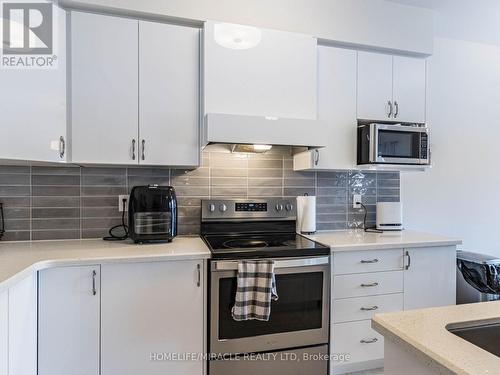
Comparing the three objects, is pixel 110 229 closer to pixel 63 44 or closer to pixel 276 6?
pixel 63 44

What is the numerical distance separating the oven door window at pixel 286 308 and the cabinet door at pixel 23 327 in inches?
36.0

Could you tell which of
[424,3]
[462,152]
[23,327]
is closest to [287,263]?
[23,327]

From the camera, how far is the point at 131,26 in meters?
1.90

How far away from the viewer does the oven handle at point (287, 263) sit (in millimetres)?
1742

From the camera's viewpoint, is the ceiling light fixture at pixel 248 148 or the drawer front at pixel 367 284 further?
the ceiling light fixture at pixel 248 148

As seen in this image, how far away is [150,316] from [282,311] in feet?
2.49

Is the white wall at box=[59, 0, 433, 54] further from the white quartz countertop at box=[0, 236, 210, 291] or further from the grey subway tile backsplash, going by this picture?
the white quartz countertop at box=[0, 236, 210, 291]

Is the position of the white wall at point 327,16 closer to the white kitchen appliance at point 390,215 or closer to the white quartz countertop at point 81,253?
the white kitchen appliance at point 390,215

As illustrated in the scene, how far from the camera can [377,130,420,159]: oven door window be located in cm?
227

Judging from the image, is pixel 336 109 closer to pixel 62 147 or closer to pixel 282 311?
pixel 282 311

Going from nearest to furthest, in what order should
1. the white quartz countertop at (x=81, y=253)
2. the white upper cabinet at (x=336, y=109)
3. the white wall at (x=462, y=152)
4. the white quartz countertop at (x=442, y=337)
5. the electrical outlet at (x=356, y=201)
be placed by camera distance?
the white quartz countertop at (x=442, y=337) < the white quartz countertop at (x=81, y=253) < the white upper cabinet at (x=336, y=109) < the electrical outlet at (x=356, y=201) < the white wall at (x=462, y=152)

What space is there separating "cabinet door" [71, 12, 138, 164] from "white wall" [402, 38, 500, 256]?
2372 millimetres

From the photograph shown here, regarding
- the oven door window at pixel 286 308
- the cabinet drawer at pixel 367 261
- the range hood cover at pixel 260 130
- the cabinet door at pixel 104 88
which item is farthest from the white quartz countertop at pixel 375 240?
the cabinet door at pixel 104 88

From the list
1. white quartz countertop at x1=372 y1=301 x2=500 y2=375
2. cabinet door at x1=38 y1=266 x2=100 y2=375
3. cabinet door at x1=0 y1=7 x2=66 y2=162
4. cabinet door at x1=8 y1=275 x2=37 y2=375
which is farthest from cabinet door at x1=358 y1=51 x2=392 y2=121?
cabinet door at x1=8 y1=275 x2=37 y2=375
